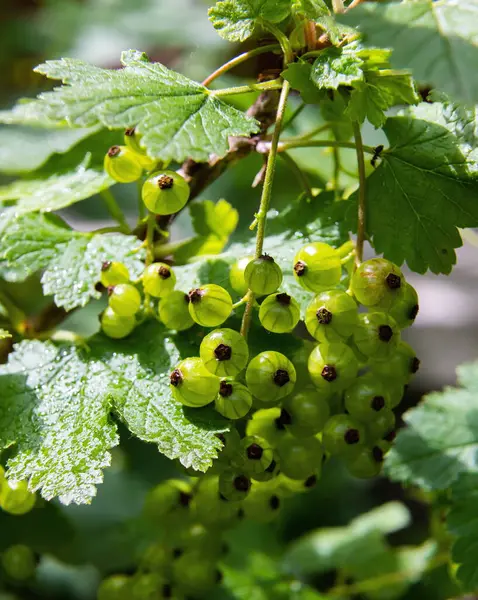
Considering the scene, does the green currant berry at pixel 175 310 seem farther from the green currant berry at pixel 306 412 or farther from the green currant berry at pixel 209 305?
the green currant berry at pixel 306 412

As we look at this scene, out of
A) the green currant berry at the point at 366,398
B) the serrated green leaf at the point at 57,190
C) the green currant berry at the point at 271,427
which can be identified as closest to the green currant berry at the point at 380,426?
the green currant berry at the point at 366,398

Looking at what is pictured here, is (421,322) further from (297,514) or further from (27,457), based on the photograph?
(27,457)

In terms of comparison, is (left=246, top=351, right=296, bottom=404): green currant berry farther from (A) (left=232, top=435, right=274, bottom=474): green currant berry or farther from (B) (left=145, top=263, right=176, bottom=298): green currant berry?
(B) (left=145, top=263, right=176, bottom=298): green currant berry

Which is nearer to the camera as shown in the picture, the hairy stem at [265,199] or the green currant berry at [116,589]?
the hairy stem at [265,199]

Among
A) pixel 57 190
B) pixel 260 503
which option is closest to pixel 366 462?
pixel 260 503

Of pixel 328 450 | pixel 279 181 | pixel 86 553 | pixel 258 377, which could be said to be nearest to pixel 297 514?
pixel 86 553
